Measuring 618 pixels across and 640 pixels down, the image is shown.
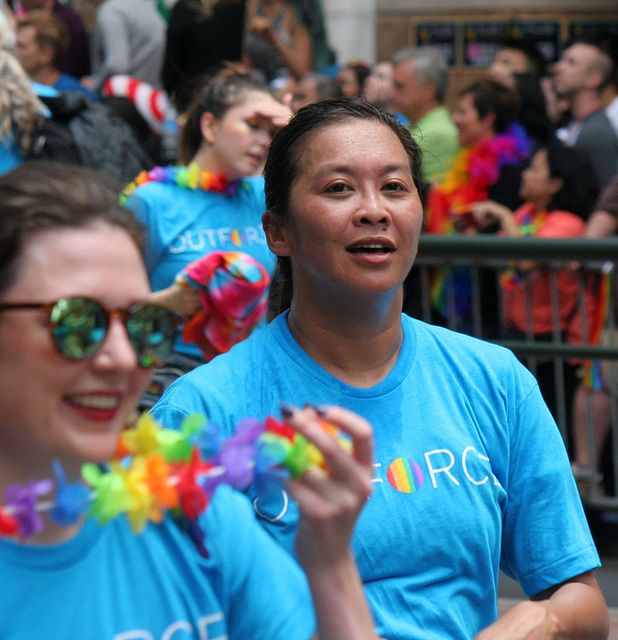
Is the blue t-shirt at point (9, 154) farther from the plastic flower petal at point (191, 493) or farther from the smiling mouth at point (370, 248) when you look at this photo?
the plastic flower petal at point (191, 493)

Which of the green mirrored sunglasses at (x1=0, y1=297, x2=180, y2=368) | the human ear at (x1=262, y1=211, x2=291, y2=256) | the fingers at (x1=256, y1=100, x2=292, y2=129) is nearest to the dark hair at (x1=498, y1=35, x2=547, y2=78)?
the fingers at (x1=256, y1=100, x2=292, y2=129)

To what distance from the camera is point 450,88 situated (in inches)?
446

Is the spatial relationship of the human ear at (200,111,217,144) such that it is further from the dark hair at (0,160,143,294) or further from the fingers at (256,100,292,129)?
the dark hair at (0,160,143,294)

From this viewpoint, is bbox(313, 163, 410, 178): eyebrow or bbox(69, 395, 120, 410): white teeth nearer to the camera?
bbox(69, 395, 120, 410): white teeth

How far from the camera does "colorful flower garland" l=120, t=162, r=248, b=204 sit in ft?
13.6

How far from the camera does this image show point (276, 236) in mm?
2529

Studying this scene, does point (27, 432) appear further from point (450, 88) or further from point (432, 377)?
point (450, 88)

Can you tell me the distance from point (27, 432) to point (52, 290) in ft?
0.63

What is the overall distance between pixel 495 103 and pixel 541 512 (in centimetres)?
417

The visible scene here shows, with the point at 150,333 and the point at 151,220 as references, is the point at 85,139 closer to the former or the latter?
the point at 151,220

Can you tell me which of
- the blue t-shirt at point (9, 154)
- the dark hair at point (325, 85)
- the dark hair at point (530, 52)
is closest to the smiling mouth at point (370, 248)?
the blue t-shirt at point (9, 154)

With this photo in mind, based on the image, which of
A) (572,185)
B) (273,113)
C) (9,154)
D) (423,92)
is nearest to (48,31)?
(9,154)

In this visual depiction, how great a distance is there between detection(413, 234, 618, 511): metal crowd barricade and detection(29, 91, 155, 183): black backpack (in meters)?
1.45

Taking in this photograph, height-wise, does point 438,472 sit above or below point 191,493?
below
